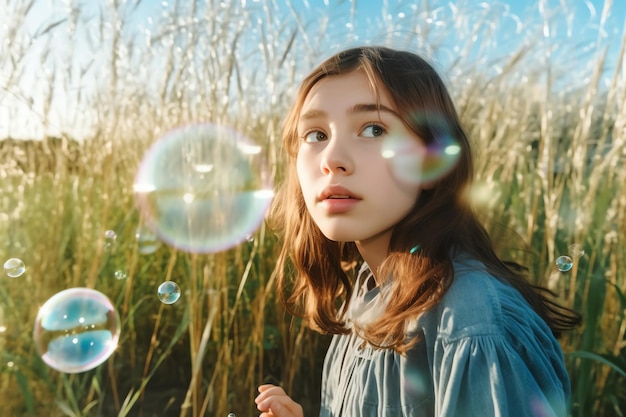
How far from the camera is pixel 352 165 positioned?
1058mm

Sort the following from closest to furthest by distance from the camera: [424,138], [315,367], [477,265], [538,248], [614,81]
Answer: [477,265], [424,138], [614,81], [315,367], [538,248]

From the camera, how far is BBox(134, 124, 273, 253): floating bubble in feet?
6.37

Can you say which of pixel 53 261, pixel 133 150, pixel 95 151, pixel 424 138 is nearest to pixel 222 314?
pixel 53 261

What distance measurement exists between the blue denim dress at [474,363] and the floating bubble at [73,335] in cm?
90

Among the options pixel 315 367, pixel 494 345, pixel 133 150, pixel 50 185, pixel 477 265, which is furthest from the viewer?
pixel 50 185

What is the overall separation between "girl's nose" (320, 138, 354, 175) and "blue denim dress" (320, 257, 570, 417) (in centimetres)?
23

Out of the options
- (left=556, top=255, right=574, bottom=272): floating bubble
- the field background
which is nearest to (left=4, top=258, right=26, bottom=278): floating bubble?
the field background

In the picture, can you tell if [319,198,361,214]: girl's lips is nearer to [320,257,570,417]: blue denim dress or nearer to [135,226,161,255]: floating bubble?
[320,257,570,417]: blue denim dress

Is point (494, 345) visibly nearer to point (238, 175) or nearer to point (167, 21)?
point (238, 175)

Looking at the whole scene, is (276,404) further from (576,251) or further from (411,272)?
(576,251)

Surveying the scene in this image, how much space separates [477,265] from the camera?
0.97m

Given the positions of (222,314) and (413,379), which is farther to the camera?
(222,314)

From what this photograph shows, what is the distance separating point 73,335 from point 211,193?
57 cm

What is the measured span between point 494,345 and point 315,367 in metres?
1.52
